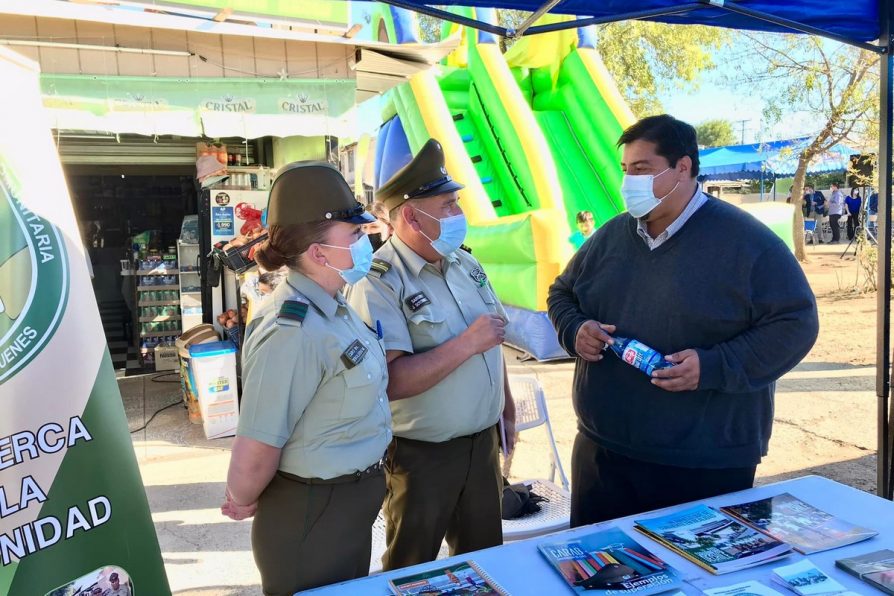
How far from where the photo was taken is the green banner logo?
1681mm

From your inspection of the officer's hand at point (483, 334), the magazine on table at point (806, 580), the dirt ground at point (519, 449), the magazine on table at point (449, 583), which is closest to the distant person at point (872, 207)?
the dirt ground at point (519, 449)

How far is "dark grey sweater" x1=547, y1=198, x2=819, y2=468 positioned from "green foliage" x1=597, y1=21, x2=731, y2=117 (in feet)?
50.7

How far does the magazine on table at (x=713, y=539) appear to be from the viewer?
146 cm

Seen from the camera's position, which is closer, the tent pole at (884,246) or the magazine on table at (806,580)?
the magazine on table at (806,580)

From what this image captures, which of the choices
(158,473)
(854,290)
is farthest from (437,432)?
(854,290)

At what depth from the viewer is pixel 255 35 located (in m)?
5.46

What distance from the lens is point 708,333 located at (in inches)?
74.4

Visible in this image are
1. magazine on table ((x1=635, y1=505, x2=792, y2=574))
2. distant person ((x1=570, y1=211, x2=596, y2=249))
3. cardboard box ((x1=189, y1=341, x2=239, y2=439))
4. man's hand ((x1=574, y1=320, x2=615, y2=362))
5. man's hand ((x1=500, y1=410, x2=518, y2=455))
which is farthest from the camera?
distant person ((x1=570, y1=211, x2=596, y2=249))

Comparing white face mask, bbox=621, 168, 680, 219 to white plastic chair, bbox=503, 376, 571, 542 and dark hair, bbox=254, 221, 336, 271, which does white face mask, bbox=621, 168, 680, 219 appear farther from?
white plastic chair, bbox=503, 376, 571, 542

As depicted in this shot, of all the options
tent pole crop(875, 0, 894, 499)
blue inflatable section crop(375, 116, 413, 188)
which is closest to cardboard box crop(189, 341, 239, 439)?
tent pole crop(875, 0, 894, 499)

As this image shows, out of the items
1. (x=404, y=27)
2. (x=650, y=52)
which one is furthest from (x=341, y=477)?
(x=650, y=52)

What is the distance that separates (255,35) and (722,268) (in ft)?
15.9

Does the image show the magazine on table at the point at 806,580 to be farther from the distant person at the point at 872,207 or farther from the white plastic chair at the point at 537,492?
the distant person at the point at 872,207

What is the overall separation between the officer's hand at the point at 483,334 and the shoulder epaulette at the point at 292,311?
562 millimetres
